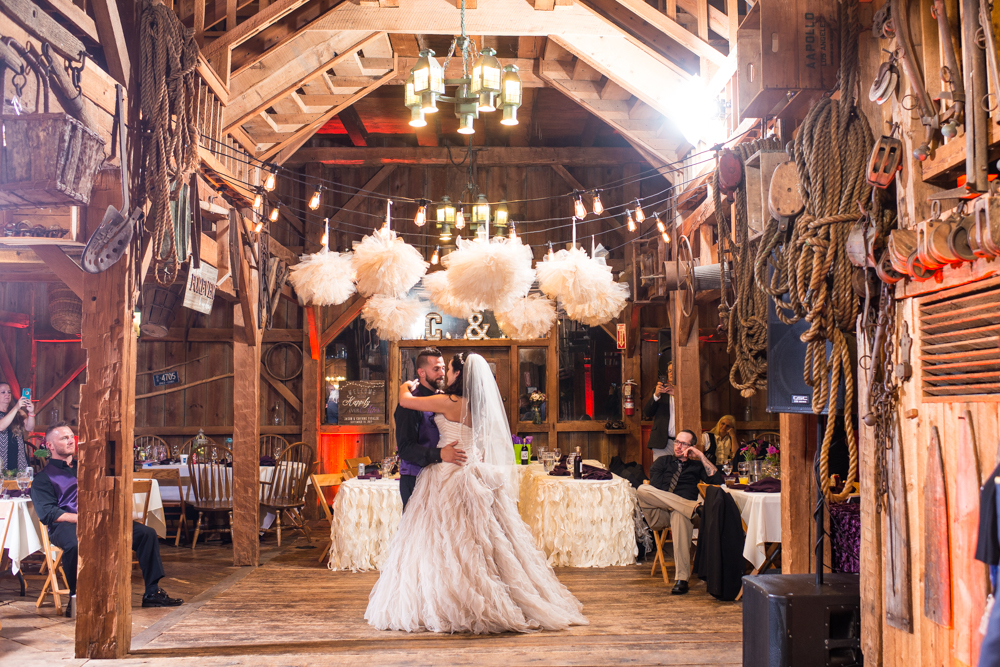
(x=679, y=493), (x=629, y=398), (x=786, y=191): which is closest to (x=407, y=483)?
(x=679, y=493)

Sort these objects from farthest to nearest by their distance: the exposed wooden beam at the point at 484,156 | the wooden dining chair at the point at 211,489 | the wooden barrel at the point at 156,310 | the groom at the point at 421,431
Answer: the exposed wooden beam at the point at 484,156 < the wooden barrel at the point at 156,310 < the wooden dining chair at the point at 211,489 < the groom at the point at 421,431

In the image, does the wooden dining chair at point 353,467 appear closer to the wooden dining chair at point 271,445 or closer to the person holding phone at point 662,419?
the wooden dining chair at point 271,445

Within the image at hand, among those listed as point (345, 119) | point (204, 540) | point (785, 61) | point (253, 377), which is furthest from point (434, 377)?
point (345, 119)

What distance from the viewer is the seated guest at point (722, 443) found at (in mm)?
8641

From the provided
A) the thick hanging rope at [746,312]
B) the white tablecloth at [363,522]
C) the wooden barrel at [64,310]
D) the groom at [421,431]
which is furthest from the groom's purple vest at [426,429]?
the wooden barrel at [64,310]

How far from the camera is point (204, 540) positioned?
8.19 meters

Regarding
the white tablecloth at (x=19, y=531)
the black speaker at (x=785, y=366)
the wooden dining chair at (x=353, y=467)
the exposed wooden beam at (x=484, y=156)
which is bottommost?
the white tablecloth at (x=19, y=531)

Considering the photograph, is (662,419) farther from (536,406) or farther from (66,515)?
(66,515)

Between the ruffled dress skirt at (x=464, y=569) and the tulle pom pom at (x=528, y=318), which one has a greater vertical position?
the tulle pom pom at (x=528, y=318)

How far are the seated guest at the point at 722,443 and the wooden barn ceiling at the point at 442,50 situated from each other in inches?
124

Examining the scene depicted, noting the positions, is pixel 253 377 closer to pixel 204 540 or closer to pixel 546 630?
pixel 204 540

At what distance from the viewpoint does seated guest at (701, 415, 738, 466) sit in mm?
8641

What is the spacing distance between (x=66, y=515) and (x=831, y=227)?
204 inches

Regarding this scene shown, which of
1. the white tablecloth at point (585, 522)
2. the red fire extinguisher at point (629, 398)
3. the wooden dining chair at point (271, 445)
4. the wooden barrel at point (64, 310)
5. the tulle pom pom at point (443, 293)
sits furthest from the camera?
the wooden dining chair at point (271, 445)
